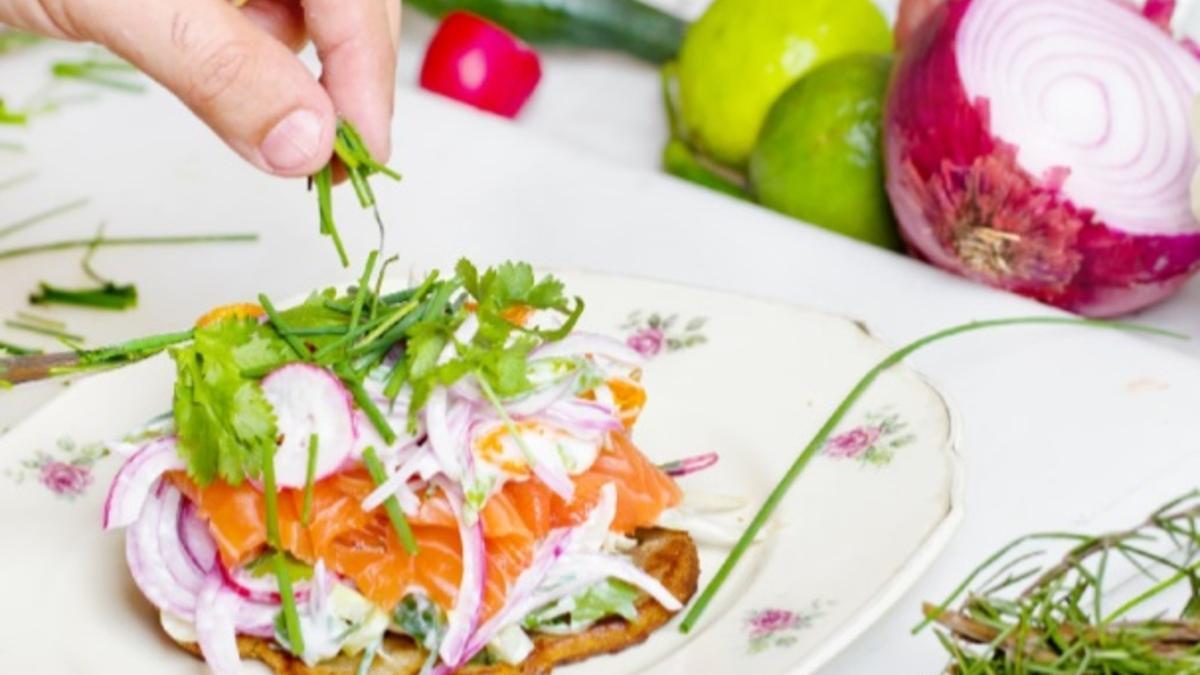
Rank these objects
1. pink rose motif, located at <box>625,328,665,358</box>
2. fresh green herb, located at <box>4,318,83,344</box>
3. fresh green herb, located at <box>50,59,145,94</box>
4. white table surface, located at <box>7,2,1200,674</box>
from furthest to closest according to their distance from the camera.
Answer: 1. fresh green herb, located at <box>50,59,145,94</box>
2. fresh green herb, located at <box>4,318,83,344</box>
3. pink rose motif, located at <box>625,328,665,358</box>
4. white table surface, located at <box>7,2,1200,674</box>

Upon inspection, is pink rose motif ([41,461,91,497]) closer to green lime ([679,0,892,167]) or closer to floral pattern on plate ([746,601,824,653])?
floral pattern on plate ([746,601,824,653])

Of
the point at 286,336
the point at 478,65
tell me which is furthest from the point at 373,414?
the point at 478,65

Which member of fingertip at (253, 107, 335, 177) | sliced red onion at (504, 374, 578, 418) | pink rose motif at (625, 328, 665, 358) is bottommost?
pink rose motif at (625, 328, 665, 358)

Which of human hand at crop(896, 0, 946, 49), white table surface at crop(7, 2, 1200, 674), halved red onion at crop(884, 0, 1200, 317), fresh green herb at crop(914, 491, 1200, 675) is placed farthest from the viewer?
human hand at crop(896, 0, 946, 49)

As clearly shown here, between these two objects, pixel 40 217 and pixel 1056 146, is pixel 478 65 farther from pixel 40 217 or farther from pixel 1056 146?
pixel 1056 146

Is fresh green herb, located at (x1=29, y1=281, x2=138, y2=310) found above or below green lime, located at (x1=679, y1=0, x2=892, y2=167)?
below

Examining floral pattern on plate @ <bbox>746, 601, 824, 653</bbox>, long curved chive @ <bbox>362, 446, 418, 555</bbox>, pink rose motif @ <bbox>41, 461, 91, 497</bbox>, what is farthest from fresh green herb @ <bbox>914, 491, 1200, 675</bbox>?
pink rose motif @ <bbox>41, 461, 91, 497</bbox>
